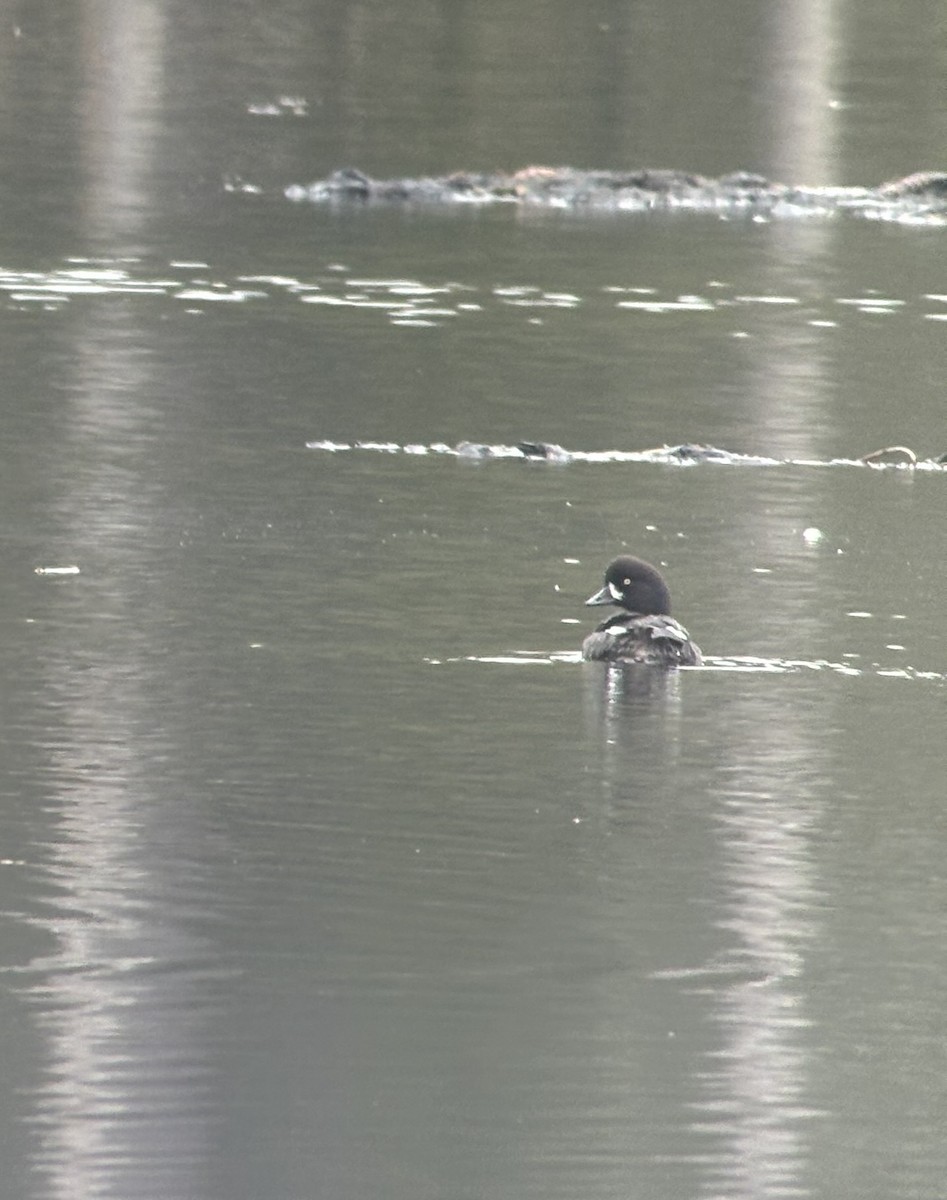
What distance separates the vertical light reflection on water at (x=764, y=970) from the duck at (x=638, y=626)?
2.29ft

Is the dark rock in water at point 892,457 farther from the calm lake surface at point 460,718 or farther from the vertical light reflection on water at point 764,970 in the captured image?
the vertical light reflection on water at point 764,970

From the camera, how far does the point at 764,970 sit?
378 inches

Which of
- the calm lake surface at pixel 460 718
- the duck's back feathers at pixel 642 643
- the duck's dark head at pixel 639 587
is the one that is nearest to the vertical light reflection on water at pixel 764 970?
the calm lake surface at pixel 460 718

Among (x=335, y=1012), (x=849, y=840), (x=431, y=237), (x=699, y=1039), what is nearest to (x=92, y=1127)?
(x=335, y=1012)

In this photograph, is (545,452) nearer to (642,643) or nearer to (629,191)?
(642,643)

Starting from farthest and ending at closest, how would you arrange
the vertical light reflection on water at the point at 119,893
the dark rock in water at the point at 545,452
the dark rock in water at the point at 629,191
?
the dark rock in water at the point at 629,191
the dark rock in water at the point at 545,452
the vertical light reflection on water at the point at 119,893

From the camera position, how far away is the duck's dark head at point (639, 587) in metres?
13.5

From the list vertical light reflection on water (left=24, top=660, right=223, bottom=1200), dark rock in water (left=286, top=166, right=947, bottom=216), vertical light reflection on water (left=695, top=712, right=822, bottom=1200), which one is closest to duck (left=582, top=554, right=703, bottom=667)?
vertical light reflection on water (left=695, top=712, right=822, bottom=1200)

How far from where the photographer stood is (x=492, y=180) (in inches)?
1184

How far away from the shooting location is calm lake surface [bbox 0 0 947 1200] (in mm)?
8516

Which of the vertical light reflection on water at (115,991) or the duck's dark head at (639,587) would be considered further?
the duck's dark head at (639,587)

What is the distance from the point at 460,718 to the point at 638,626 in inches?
43.0

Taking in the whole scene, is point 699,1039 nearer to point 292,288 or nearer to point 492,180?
point 292,288

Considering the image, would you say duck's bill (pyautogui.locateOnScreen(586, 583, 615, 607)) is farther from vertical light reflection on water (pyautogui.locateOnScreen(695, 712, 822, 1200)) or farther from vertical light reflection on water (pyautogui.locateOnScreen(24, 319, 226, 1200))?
vertical light reflection on water (pyautogui.locateOnScreen(24, 319, 226, 1200))
